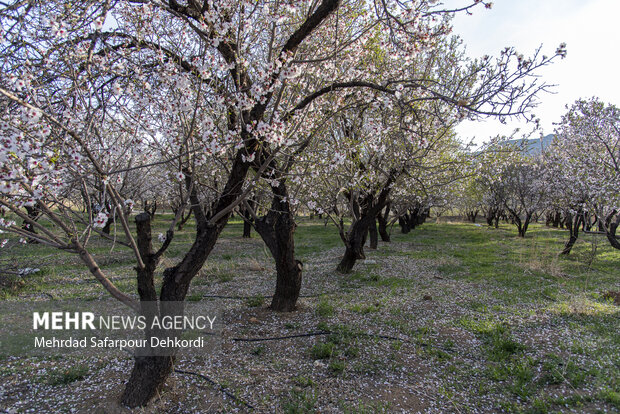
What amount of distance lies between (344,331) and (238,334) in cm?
209

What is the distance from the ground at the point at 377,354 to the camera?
4609 millimetres

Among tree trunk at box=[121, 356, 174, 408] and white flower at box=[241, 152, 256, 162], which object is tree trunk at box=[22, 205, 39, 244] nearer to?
tree trunk at box=[121, 356, 174, 408]

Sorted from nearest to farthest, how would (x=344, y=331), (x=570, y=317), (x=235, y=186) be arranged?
(x=235, y=186), (x=344, y=331), (x=570, y=317)

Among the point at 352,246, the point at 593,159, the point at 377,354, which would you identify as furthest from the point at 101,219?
the point at 593,159

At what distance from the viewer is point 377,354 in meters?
5.96

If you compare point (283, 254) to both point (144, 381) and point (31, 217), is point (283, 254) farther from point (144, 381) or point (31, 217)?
point (31, 217)

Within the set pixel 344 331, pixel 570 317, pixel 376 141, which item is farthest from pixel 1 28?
pixel 570 317

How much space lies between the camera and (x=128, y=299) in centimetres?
431

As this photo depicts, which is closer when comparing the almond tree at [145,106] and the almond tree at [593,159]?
the almond tree at [145,106]

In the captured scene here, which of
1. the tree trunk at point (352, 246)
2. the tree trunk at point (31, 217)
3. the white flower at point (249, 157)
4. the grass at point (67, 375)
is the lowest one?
the grass at point (67, 375)

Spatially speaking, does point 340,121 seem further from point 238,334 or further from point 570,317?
point 570,317

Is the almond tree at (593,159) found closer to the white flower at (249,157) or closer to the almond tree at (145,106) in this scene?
the almond tree at (145,106)

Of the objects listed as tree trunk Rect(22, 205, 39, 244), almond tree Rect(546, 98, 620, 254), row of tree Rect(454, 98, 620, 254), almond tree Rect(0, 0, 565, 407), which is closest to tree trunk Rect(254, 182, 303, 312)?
almond tree Rect(0, 0, 565, 407)

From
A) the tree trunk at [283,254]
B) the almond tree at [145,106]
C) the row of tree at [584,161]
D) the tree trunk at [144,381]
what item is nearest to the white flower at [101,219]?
the almond tree at [145,106]
